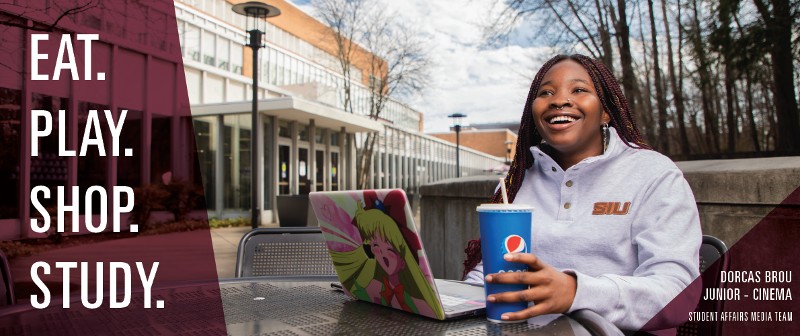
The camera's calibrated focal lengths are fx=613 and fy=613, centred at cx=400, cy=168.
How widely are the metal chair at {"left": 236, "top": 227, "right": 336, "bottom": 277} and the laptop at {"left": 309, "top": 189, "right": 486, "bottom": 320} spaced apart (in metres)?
0.96

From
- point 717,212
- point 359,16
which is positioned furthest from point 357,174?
point 717,212

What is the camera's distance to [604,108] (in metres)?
1.98

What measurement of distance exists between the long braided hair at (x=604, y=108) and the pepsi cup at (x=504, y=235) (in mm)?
721

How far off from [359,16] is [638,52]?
9.04m

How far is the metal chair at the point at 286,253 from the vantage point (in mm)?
2586

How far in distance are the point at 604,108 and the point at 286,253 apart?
1432 millimetres

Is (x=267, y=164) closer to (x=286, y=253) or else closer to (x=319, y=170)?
(x=319, y=170)

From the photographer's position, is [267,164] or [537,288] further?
[267,164]

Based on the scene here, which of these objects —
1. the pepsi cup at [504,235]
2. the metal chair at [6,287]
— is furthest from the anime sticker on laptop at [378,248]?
the metal chair at [6,287]

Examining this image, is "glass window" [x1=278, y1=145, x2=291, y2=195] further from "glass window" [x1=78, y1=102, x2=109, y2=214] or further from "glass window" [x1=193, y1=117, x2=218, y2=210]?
"glass window" [x1=78, y1=102, x2=109, y2=214]

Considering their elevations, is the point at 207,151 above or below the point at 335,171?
above

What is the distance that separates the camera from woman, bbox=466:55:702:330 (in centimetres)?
138

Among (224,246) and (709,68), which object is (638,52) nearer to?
(709,68)
